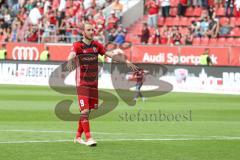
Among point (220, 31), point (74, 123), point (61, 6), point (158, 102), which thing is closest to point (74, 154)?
point (74, 123)

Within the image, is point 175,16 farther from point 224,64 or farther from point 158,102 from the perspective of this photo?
point 158,102

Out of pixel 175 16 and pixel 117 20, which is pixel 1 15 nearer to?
pixel 117 20

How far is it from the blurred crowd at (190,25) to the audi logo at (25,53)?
605 centimetres

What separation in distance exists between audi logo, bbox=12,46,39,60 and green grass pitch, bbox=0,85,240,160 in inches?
583

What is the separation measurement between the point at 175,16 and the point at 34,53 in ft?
26.8

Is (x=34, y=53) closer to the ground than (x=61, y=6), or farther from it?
closer to the ground

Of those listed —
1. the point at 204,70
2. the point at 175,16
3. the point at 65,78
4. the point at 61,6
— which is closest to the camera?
the point at 204,70

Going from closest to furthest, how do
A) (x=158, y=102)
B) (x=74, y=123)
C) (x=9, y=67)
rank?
(x=74, y=123), (x=158, y=102), (x=9, y=67)

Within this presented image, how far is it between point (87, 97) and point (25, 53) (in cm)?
2825

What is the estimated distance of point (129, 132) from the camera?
53.1ft

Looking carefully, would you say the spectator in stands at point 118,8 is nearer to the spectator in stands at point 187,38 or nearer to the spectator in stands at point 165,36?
A: the spectator in stands at point 165,36

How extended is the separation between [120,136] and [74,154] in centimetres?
306

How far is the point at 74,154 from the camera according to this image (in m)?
12.3

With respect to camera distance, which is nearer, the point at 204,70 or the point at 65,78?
the point at 204,70
